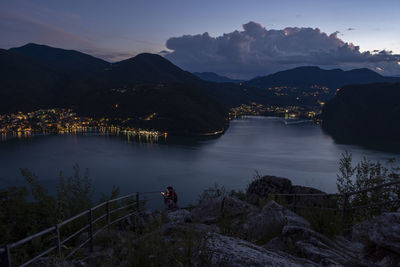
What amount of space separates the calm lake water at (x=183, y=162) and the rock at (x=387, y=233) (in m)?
50.7

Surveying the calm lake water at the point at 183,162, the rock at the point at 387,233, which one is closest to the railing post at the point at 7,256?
the rock at the point at 387,233

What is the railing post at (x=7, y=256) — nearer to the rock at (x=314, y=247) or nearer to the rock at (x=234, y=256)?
the rock at (x=234, y=256)

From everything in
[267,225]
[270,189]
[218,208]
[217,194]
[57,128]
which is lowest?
[57,128]

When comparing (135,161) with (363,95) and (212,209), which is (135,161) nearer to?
(212,209)

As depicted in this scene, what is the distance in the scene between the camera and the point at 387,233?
4.05 m

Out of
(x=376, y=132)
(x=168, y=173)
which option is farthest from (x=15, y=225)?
(x=376, y=132)

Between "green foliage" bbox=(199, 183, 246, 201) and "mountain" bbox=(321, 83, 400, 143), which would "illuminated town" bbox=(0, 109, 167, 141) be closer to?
"mountain" bbox=(321, 83, 400, 143)

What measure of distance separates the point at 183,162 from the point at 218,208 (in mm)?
82072

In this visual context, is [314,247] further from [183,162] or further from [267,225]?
[183,162]

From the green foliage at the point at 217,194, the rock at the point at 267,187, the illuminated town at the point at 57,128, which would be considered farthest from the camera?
the illuminated town at the point at 57,128

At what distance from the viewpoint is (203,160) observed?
308ft

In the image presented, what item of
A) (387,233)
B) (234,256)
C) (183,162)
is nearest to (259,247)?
(234,256)

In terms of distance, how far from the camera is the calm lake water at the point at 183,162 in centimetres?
6819

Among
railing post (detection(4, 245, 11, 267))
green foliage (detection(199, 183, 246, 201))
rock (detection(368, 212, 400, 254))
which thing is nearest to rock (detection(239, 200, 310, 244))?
rock (detection(368, 212, 400, 254))
